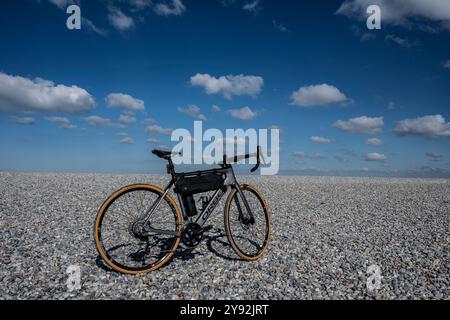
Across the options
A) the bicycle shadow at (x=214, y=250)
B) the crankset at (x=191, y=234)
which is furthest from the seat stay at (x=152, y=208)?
the bicycle shadow at (x=214, y=250)

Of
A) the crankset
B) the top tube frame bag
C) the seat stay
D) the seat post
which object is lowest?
the crankset

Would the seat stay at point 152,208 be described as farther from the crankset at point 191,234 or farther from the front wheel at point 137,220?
the crankset at point 191,234

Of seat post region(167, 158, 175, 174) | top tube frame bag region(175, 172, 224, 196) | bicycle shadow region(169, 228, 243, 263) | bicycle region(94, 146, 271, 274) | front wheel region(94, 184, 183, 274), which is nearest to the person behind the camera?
front wheel region(94, 184, 183, 274)

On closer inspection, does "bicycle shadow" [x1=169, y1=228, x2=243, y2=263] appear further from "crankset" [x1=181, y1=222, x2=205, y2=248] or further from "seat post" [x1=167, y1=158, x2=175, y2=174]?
"seat post" [x1=167, y1=158, x2=175, y2=174]

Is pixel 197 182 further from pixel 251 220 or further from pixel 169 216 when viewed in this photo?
pixel 251 220

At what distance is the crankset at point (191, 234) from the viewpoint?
620 centimetres

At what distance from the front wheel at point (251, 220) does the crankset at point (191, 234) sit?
0.84 m

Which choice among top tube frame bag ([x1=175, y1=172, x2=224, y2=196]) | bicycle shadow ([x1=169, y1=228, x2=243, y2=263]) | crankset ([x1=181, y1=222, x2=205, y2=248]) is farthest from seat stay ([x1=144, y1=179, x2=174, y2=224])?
bicycle shadow ([x1=169, y1=228, x2=243, y2=263])

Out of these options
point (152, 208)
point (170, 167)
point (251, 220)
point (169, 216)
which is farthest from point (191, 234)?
point (251, 220)

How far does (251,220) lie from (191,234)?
5.21ft

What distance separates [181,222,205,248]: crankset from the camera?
20.3 ft

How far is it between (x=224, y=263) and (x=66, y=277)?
10.4ft
